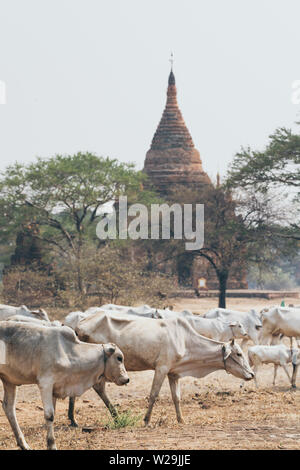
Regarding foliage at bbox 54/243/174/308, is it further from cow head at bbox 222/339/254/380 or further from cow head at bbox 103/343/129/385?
cow head at bbox 103/343/129/385

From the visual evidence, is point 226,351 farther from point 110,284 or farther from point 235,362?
point 110,284

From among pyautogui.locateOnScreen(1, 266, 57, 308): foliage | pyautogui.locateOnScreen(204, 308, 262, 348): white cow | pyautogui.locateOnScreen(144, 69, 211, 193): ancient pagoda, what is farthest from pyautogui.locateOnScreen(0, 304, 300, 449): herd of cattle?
pyautogui.locateOnScreen(144, 69, 211, 193): ancient pagoda

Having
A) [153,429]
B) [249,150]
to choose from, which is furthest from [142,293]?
[153,429]

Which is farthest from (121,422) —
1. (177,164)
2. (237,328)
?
(177,164)

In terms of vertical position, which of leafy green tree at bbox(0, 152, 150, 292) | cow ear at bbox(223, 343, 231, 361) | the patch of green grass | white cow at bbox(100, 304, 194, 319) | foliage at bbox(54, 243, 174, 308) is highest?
leafy green tree at bbox(0, 152, 150, 292)

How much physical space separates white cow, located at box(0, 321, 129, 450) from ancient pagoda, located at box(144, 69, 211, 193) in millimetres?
35406

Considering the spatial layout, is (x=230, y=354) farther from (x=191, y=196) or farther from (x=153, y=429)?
(x=191, y=196)

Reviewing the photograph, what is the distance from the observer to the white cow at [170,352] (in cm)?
995

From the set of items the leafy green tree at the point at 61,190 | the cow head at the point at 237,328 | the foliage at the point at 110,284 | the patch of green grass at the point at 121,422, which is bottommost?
the patch of green grass at the point at 121,422

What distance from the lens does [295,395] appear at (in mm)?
12953

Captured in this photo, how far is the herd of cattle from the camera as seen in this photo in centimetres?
816

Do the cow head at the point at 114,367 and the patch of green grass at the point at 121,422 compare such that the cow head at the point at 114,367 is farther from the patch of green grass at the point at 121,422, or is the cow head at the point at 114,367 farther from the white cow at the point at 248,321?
the white cow at the point at 248,321

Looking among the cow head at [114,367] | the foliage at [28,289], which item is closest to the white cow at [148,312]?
the cow head at [114,367]
